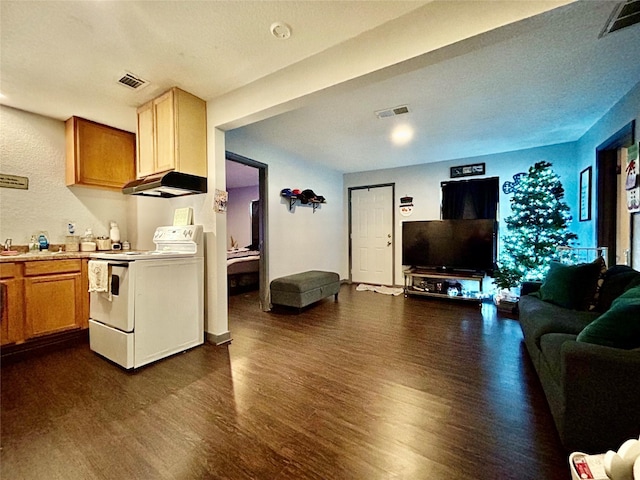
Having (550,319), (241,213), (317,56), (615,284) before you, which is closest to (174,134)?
(317,56)

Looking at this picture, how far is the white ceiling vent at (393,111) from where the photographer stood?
2.96 metres

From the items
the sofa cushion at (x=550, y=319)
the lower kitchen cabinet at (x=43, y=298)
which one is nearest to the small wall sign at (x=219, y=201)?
the lower kitchen cabinet at (x=43, y=298)

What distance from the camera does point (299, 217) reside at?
478cm

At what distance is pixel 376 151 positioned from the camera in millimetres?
4527

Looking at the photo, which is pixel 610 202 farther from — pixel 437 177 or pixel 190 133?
pixel 190 133

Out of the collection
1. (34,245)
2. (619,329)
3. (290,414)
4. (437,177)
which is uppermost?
(437,177)

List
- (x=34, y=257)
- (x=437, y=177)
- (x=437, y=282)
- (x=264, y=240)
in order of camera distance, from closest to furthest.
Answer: (x=34, y=257) → (x=264, y=240) → (x=437, y=282) → (x=437, y=177)

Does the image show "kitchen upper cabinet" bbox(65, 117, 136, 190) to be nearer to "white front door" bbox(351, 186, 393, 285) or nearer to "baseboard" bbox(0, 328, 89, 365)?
"baseboard" bbox(0, 328, 89, 365)

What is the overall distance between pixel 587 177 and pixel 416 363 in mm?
3552

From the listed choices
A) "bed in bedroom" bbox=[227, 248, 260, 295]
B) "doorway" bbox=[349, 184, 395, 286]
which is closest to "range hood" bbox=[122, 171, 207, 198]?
"bed in bedroom" bbox=[227, 248, 260, 295]

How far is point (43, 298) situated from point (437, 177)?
5948 mm

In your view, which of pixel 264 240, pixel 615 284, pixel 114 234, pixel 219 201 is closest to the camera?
pixel 615 284

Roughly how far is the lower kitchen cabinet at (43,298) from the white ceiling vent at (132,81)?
189 centimetres

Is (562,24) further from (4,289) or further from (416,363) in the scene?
(4,289)
